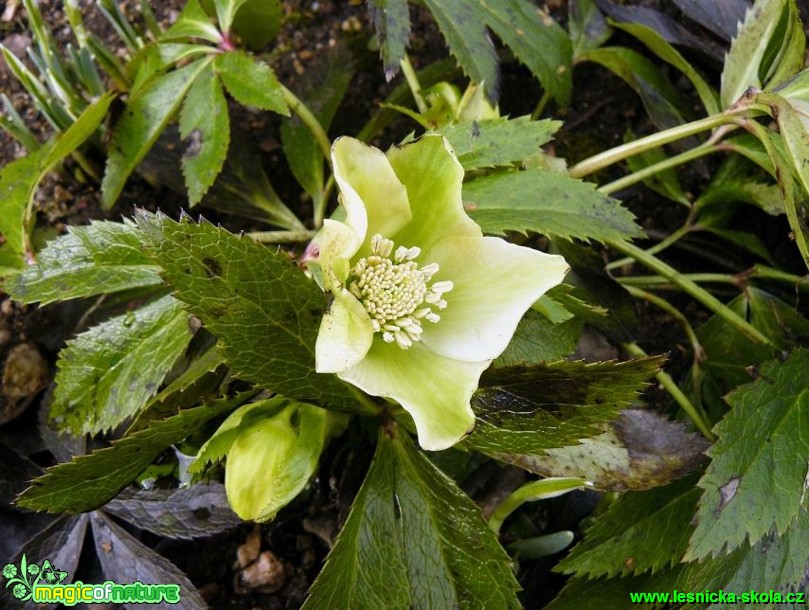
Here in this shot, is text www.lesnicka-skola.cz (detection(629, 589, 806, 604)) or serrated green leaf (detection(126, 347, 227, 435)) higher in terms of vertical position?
serrated green leaf (detection(126, 347, 227, 435))

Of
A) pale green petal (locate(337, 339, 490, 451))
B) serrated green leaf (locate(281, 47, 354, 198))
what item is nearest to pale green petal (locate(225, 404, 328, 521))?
pale green petal (locate(337, 339, 490, 451))

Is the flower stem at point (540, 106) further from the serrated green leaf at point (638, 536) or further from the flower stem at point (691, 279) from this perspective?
the serrated green leaf at point (638, 536)

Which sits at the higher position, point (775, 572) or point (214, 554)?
point (214, 554)

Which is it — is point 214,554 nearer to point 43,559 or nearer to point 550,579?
point 43,559

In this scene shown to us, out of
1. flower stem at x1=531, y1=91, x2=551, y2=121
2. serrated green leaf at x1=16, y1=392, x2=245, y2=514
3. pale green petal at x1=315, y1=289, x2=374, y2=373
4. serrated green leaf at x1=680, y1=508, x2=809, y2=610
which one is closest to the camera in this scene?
pale green petal at x1=315, y1=289, x2=374, y2=373

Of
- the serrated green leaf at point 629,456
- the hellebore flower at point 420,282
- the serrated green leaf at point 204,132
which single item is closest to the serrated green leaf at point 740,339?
the serrated green leaf at point 629,456

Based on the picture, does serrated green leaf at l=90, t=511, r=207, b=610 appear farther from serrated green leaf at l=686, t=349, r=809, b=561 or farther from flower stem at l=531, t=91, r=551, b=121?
flower stem at l=531, t=91, r=551, b=121

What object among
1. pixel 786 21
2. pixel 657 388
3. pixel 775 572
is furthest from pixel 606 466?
pixel 786 21
